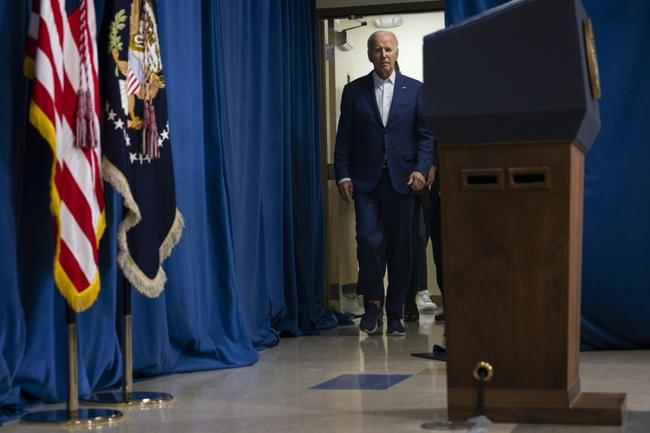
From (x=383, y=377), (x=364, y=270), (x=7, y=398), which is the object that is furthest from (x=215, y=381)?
(x=364, y=270)

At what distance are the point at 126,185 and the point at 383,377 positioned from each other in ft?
3.80

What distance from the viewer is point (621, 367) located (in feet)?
12.7

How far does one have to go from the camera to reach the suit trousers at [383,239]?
17.9 ft

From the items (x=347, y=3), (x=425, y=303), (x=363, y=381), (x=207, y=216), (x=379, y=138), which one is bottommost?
(x=425, y=303)

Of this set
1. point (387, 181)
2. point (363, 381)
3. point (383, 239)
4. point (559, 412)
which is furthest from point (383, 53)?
point (559, 412)

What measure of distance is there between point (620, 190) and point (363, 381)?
1607mm

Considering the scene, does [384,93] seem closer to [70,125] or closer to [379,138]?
[379,138]

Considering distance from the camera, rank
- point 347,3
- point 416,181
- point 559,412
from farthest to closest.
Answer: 1. point 347,3
2. point 416,181
3. point 559,412

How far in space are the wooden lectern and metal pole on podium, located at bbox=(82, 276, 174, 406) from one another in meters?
1.11

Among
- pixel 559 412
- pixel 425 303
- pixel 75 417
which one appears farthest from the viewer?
pixel 425 303

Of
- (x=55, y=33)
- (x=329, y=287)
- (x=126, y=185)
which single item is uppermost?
(x=55, y=33)

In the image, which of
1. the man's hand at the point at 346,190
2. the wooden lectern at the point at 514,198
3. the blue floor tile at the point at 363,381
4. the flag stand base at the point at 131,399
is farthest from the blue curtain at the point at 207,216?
the wooden lectern at the point at 514,198

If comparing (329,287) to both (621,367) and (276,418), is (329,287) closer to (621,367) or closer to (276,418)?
(621,367)

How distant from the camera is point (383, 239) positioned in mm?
5523
